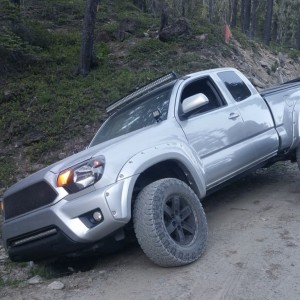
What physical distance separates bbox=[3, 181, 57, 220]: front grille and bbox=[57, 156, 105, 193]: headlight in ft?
0.51

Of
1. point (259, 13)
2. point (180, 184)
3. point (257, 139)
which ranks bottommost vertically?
point (259, 13)

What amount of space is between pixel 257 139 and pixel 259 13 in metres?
44.6

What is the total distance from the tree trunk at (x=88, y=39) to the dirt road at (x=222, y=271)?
27.9 feet

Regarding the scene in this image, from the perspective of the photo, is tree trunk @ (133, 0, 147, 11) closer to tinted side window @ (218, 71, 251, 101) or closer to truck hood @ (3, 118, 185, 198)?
tinted side window @ (218, 71, 251, 101)

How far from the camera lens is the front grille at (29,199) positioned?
191 inches

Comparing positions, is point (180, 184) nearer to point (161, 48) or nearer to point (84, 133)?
point (84, 133)

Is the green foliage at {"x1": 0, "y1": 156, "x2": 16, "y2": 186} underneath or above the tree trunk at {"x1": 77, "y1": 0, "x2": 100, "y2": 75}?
underneath

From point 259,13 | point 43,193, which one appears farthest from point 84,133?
point 259,13

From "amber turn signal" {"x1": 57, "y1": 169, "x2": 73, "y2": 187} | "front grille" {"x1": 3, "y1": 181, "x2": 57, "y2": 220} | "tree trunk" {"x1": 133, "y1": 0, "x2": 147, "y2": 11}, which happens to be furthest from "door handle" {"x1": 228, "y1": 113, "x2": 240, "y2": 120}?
"tree trunk" {"x1": 133, "y1": 0, "x2": 147, "y2": 11}

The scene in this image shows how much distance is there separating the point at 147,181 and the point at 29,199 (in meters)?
1.22

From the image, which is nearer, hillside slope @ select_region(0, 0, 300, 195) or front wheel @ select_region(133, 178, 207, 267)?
front wheel @ select_region(133, 178, 207, 267)

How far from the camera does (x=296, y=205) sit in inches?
268

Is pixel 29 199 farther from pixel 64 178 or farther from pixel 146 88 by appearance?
pixel 146 88

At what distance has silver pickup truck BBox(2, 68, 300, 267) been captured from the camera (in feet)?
15.4
